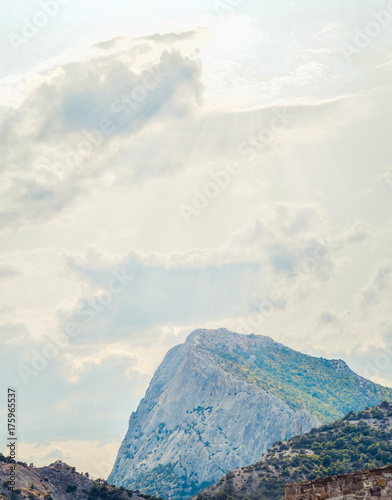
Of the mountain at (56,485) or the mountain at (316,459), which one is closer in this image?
the mountain at (56,485)

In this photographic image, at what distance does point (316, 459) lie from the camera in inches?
6206

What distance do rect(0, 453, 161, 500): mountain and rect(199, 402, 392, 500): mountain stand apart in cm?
2526

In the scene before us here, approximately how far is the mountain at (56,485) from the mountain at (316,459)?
2526 cm

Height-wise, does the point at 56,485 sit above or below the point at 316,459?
below

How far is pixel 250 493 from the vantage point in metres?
148

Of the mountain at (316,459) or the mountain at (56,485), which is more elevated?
the mountain at (316,459)

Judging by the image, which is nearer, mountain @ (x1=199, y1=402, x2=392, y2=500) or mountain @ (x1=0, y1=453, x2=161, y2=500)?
mountain @ (x1=0, y1=453, x2=161, y2=500)

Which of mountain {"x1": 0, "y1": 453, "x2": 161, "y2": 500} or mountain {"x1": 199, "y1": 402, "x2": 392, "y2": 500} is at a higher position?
mountain {"x1": 199, "y1": 402, "x2": 392, "y2": 500}

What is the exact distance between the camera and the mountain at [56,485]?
11700cm

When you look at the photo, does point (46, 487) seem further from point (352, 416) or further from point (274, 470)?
point (352, 416)

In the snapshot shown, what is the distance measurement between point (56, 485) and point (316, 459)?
214 feet

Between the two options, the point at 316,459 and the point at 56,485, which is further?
the point at 316,459

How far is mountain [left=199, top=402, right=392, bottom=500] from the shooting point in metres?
148

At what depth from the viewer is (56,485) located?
13050 cm
